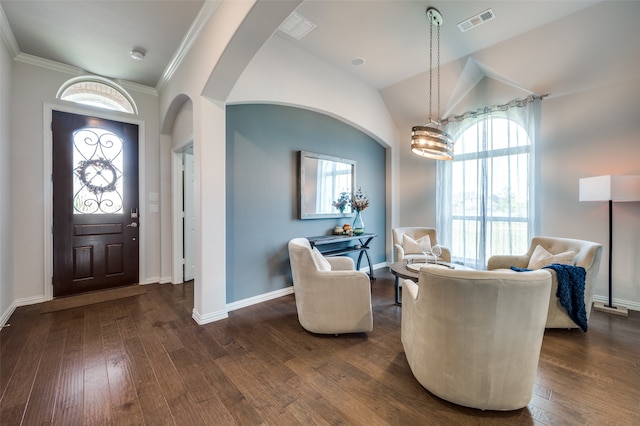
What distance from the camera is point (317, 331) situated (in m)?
2.46

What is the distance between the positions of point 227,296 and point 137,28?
3.16m

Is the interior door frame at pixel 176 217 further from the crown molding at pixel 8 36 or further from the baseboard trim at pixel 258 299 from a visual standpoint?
the crown molding at pixel 8 36

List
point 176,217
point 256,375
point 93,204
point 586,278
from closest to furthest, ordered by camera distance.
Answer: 1. point 256,375
2. point 586,278
3. point 93,204
4. point 176,217

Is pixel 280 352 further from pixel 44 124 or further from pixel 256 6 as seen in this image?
pixel 44 124

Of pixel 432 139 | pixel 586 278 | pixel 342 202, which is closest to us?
pixel 586 278

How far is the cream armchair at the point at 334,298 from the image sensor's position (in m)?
2.38

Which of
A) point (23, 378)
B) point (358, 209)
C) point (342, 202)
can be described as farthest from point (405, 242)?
point (23, 378)

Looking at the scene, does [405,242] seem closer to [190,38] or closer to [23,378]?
[190,38]

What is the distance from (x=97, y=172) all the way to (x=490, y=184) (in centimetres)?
602

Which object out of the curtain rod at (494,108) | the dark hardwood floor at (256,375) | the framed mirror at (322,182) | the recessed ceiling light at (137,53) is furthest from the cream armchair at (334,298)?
the curtain rod at (494,108)

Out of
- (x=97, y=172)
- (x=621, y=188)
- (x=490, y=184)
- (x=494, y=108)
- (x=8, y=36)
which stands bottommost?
(x=621, y=188)

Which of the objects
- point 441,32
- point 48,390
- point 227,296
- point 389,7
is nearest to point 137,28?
point 389,7

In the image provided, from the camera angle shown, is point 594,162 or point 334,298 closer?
point 334,298

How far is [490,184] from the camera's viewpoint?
4.19 meters
